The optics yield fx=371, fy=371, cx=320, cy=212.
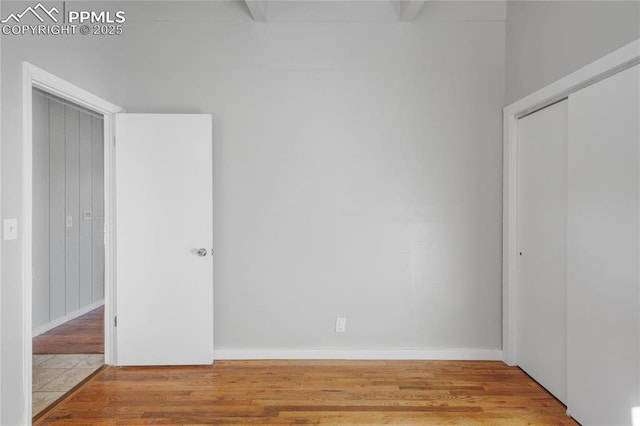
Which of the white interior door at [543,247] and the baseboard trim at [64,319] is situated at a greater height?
the white interior door at [543,247]

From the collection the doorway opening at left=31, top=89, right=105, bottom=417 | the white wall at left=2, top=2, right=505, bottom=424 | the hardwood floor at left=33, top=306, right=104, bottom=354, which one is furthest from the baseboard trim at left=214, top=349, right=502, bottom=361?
the hardwood floor at left=33, top=306, right=104, bottom=354

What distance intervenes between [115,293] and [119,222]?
59 centimetres

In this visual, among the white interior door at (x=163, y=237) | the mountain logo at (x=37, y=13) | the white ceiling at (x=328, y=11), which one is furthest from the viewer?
the white ceiling at (x=328, y=11)

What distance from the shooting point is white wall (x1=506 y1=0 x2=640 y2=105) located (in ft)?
6.50

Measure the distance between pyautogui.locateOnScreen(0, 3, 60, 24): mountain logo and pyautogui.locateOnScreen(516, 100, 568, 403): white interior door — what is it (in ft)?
11.0

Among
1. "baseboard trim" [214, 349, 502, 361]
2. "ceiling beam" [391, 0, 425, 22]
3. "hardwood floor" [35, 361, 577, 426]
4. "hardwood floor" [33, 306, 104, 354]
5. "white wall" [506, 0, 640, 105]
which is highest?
"ceiling beam" [391, 0, 425, 22]

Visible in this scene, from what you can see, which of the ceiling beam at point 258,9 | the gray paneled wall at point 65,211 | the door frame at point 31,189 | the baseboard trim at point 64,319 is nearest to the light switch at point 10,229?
Result: the door frame at point 31,189

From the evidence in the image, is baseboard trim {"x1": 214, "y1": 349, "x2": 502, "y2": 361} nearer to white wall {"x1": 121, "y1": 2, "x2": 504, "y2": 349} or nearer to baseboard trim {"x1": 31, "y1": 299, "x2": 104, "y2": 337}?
white wall {"x1": 121, "y1": 2, "x2": 504, "y2": 349}

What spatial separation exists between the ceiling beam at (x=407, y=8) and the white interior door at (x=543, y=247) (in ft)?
4.02

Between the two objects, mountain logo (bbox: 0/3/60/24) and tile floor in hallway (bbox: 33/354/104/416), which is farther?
tile floor in hallway (bbox: 33/354/104/416)

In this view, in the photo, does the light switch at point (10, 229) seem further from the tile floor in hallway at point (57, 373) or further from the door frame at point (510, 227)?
the door frame at point (510, 227)

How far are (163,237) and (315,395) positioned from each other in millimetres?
1704

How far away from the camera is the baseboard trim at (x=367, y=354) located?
3164 millimetres

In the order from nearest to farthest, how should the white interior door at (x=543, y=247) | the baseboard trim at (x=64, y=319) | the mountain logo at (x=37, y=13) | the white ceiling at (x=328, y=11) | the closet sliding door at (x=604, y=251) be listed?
the closet sliding door at (x=604, y=251) < the mountain logo at (x=37, y=13) < the white interior door at (x=543, y=247) < the white ceiling at (x=328, y=11) < the baseboard trim at (x=64, y=319)
